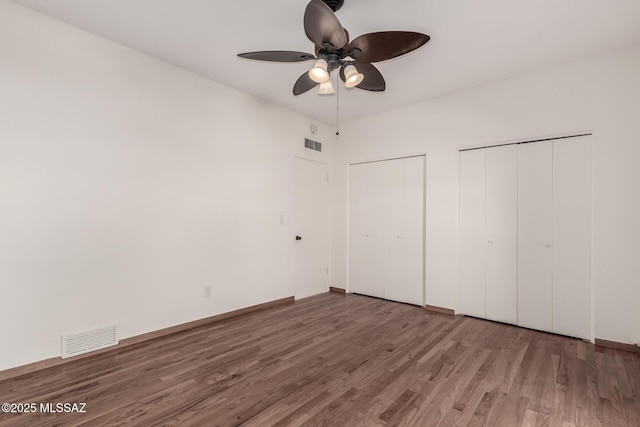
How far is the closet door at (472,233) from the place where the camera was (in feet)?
12.3

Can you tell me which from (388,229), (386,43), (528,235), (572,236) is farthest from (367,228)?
(386,43)

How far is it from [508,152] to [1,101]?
4.82 meters

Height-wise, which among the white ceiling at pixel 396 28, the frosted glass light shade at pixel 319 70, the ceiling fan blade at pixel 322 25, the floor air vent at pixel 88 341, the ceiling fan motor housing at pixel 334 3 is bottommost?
the floor air vent at pixel 88 341

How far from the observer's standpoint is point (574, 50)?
9.57ft

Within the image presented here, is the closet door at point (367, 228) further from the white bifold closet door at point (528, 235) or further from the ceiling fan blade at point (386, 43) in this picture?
the ceiling fan blade at point (386, 43)

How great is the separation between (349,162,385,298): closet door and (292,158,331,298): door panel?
0.44 metres

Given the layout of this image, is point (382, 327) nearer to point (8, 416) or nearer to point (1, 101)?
point (8, 416)

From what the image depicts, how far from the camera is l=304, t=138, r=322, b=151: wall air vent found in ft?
15.7

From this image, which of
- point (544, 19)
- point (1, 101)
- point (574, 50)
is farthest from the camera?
point (574, 50)

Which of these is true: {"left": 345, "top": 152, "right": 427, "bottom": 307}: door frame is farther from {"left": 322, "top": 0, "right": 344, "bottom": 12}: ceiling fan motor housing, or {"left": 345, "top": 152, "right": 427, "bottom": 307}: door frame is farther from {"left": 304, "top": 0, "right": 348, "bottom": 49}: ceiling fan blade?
{"left": 304, "top": 0, "right": 348, "bottom": 49}: ceiling fan blade

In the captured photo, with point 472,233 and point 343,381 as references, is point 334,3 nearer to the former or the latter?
point 343,381

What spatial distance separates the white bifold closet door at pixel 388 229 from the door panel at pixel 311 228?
449 mm

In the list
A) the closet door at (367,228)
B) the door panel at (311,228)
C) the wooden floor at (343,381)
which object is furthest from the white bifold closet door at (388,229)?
the wooden floor at (343,381)

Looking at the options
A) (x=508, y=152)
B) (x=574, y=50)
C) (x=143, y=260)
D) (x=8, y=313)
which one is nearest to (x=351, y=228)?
(x=508, y=152)
